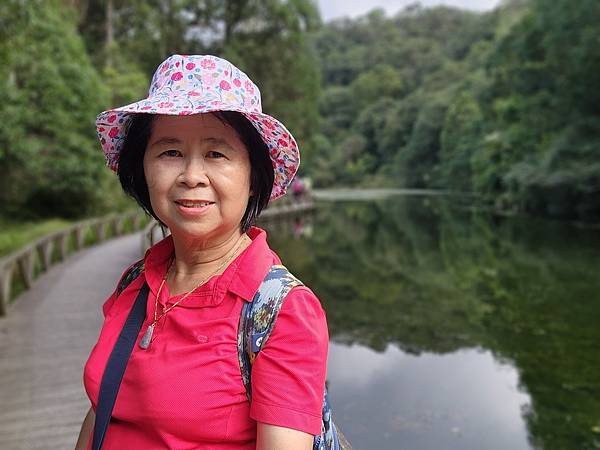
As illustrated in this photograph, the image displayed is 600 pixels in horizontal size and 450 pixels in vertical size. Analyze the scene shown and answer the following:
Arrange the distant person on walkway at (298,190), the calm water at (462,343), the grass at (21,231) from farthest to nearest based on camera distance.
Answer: the distant person on walkway at (298,190) < the grass at (21,231) < the calm water at (462,343)

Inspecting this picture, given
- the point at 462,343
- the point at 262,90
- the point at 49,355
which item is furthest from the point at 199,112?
the point at 262,90

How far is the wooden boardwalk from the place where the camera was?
3.34 m

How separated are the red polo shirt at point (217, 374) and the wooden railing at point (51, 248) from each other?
5.11m

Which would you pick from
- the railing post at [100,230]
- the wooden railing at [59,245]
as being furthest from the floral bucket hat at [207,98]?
the railing post at [100,230]

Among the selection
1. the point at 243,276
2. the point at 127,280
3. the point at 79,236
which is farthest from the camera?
the point at 79,236

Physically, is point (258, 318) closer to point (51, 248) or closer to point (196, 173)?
point (196, 173)

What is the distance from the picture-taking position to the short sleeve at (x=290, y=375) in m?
0.99

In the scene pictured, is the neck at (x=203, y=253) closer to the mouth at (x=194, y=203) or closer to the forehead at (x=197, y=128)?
the mouth at (x=194, y=203)

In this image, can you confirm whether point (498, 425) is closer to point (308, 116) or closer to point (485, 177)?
point (308, 116)

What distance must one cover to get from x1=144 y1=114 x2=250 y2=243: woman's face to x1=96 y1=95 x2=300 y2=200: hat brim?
3cm

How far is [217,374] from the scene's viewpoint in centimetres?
104

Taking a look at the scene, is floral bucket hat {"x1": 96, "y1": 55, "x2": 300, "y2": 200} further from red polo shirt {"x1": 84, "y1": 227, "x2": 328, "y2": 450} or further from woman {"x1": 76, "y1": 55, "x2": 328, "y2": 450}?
red polo shirt {"x1": 84, "y1": 227, "x2": 328, "y2": 450}

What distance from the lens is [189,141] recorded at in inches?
44.6

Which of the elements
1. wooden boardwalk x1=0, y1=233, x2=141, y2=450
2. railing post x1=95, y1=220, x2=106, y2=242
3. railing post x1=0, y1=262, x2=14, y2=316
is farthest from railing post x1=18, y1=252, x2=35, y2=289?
railing post x1=95, y1=220, x2=106, y2=242
